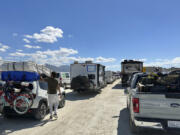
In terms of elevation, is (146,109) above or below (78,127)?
above

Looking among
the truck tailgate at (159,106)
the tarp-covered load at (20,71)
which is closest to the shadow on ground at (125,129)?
the truck tailgate at (159,106)

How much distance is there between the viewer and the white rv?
10.7 meters

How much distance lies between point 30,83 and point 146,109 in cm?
393

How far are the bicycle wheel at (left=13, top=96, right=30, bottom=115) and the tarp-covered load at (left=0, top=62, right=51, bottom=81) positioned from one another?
0.80 meters

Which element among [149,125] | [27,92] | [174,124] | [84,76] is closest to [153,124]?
[149,125]

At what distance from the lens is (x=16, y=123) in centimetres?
502

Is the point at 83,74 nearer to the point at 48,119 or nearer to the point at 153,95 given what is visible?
the point at 48,119

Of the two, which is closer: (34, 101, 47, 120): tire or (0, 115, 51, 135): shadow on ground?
(0, 115, 51, 135): shadow on ground

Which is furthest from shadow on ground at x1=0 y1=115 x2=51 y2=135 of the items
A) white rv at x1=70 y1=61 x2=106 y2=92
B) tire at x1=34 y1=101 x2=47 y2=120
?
white rv at x1=70 y1=61 x2=106 y2=92

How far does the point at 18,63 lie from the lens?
5684 mm

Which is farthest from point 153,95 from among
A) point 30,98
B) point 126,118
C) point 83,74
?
point 83,74

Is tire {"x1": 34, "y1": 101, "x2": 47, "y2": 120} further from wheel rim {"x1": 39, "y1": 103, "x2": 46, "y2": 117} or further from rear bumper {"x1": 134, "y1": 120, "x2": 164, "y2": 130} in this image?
rear bumper {"x1": 134, "y1": 120, "x2": 164, "y2": 130}

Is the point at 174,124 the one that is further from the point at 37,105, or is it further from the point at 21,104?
the point at 21,104

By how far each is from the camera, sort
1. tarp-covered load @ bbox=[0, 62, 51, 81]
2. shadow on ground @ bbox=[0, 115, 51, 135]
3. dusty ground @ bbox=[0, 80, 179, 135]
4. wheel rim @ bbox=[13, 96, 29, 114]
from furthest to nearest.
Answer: tarp-covered load @ bbox=[0, 62, 51, 81], wheel rim @ bbox=[13, 96, 29, 114], shadow on ground @ bbox=[0, 115, 51, 135], dusty ground @ bbox=[0, 80, 179, 135]
